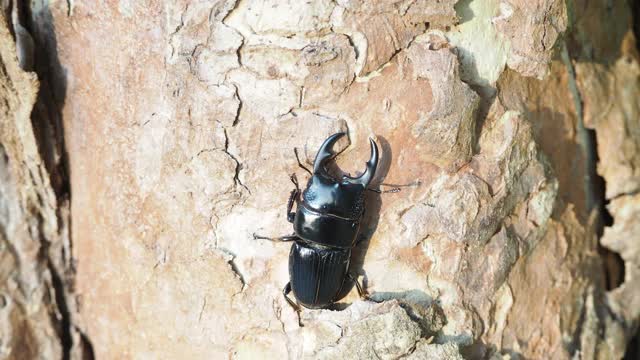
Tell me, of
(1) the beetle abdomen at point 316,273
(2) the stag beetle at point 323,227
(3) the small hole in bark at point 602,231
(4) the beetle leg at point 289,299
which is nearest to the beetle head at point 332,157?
(2) the stag beetle at point 323,227

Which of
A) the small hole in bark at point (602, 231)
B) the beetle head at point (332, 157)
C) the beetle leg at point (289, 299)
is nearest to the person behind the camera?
the beetle head at point (332, 157)

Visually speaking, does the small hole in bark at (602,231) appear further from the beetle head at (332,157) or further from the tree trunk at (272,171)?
the beetle head at (332,157)

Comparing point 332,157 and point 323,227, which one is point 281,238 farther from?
point 332,157

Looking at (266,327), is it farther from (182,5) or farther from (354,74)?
(182,5)

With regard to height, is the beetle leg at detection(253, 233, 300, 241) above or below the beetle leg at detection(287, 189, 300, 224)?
below

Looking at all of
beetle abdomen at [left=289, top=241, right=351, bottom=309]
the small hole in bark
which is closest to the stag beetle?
beetle abdomen at [left=289, top=241, right=351, bottom=309]

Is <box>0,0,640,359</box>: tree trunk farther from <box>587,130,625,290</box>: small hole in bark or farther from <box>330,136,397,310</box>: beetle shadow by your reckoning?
<box>587,130,625,290</box>: small hole in bark
